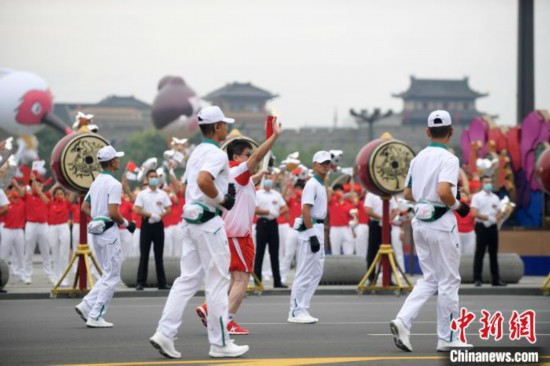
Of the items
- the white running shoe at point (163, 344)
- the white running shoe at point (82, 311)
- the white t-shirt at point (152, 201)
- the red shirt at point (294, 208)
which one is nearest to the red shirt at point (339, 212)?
the red shirt at point (294, 208)

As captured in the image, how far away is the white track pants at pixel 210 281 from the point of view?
11430 millimetres

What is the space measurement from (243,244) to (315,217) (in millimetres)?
2405

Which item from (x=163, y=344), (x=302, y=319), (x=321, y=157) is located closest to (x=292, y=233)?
(x=321, y=157)

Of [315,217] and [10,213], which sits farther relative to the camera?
[10,213]

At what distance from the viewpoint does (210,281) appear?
452 inches

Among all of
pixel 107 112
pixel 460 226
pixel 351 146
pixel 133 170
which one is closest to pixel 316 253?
pixel 133 170

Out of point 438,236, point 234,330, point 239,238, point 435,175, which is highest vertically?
point 435,175

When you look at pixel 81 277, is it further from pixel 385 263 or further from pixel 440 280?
pixel 440 280

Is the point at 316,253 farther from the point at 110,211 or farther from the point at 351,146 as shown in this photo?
the point at 351,146

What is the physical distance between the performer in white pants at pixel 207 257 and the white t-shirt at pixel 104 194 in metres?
4.24

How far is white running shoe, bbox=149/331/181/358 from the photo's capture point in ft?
37.1

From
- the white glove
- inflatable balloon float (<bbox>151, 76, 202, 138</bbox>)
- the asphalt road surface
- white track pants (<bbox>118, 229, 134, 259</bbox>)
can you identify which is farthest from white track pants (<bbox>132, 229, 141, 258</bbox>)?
inflatable balloon float (<bbox>151, 76, 202, 138</bbox>)

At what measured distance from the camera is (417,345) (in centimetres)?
1260

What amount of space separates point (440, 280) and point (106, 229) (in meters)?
5.32
